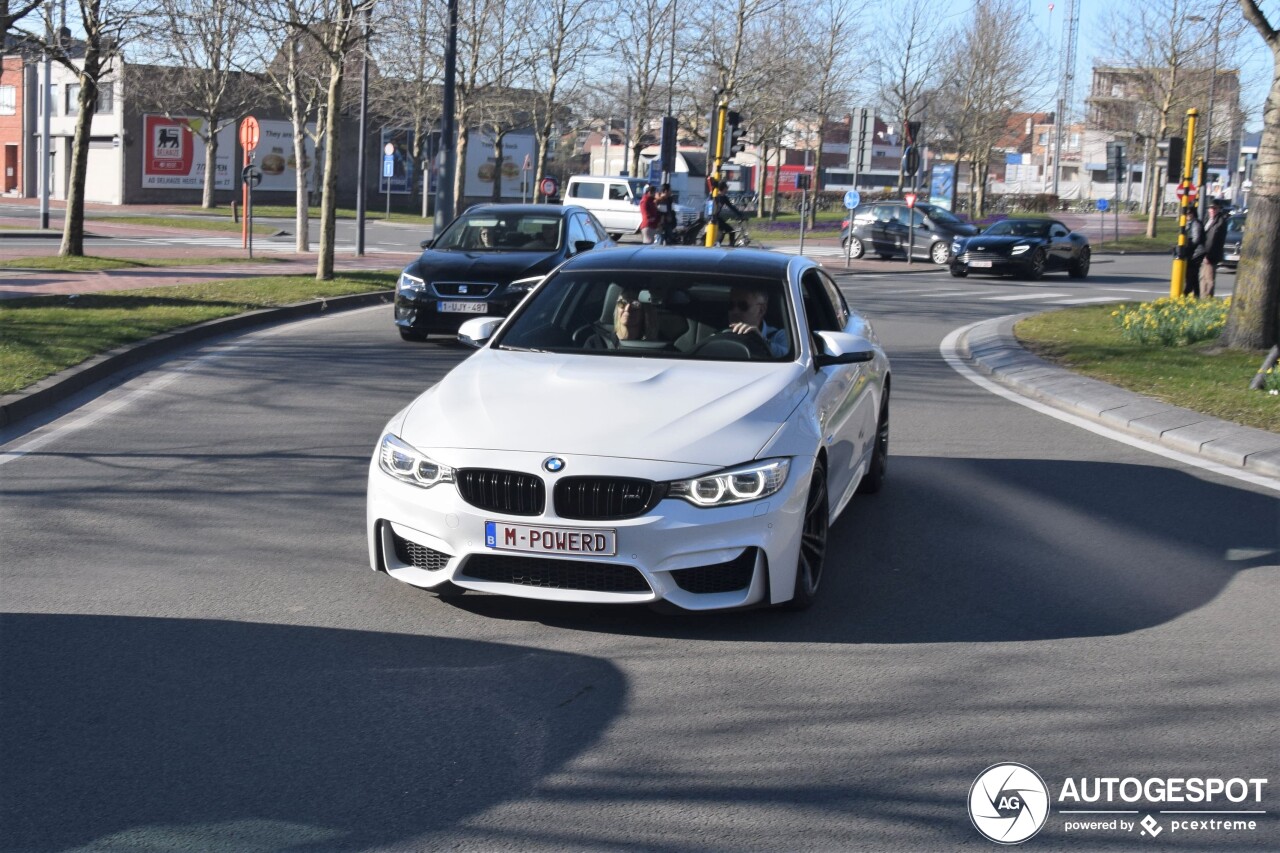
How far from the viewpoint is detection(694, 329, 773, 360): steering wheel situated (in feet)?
22.2

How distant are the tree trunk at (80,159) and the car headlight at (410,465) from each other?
17824mm

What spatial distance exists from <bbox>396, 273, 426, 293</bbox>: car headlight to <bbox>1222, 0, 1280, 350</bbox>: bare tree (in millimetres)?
8573

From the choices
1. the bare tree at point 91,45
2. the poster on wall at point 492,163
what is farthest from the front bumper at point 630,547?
the poster on wall at point 492,163

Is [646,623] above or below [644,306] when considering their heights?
below

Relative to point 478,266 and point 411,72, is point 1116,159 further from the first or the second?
point 478,266

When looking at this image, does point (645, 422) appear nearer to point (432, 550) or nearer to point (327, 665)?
point (432, 550)

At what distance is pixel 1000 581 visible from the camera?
21.7 ft

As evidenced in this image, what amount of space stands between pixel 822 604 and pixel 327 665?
2.12 metres

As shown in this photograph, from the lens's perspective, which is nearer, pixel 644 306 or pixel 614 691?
pixel 614 691

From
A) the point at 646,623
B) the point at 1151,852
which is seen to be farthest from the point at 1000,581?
the point at 1151,852

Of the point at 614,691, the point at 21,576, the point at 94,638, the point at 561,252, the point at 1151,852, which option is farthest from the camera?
the point at 561,252

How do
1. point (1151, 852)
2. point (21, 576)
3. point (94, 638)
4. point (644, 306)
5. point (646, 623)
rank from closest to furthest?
point (1151, 852)
point (94, 638)
point (646, 623)
point (21, 576)
point (644, 306)

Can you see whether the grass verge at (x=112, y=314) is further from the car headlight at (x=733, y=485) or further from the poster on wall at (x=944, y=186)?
the poster on wall at (x=944, y=186)

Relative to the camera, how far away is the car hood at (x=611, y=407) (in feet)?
18.1
